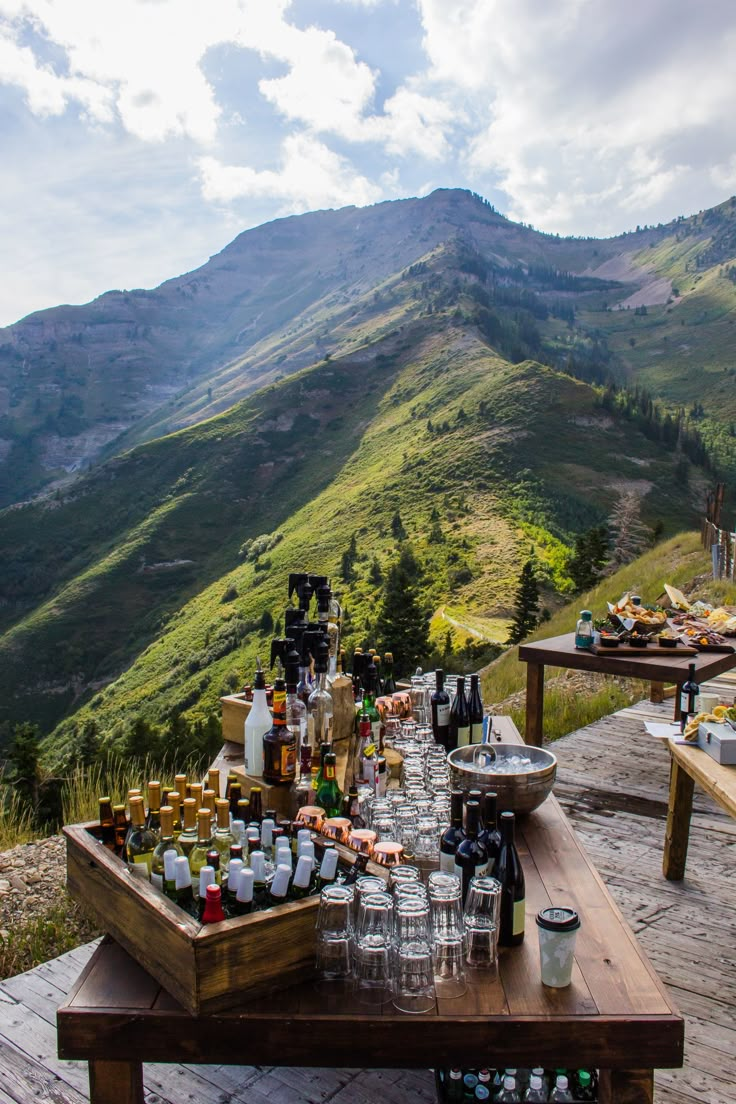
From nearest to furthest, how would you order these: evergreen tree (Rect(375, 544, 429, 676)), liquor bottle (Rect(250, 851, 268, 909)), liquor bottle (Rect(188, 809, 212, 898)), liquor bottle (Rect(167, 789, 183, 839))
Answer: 1. liquor bottle (Rect(250, 851, 268, 909))
2. liquor bottle (Rect(188, 809, 212, 898))
3. liquor bottle (Rect(167, 789, 183, 839))
4. evergreen tree (Rect(375, 544, 429, 676))

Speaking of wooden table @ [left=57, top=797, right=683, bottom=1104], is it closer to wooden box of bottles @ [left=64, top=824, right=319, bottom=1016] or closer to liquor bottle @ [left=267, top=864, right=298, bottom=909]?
wooden box of bottles @ [left=64, top=824, right=319, bottom=1016]

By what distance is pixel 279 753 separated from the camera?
2406 mm

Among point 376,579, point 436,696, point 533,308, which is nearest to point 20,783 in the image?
point 436,696

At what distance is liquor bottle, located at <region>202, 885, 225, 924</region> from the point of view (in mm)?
1562

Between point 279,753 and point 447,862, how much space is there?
68 centimetres

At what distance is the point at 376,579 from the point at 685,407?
63.9m

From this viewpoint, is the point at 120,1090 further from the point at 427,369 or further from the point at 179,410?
the point at 179,410

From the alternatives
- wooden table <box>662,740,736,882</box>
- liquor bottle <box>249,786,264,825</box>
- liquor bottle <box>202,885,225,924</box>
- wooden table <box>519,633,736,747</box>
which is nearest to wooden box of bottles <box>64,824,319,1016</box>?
Answer: liquor bottle <box>202,885,225,924</box>

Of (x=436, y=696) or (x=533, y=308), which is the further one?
(x=533, y=308)

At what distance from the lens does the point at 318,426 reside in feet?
253

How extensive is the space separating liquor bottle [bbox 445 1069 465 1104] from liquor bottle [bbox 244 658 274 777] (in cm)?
99

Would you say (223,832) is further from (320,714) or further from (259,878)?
(320,714)

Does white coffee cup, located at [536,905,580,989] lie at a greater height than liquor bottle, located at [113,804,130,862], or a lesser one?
lesser

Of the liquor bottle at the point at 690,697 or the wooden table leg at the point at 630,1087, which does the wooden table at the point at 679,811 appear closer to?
the liquor bottle at the point at 690,697
